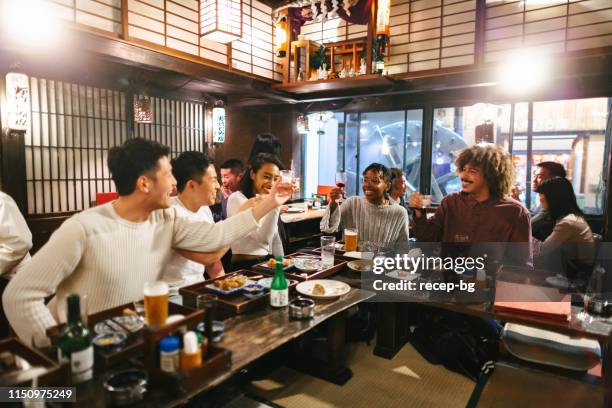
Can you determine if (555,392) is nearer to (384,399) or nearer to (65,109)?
(384,399)

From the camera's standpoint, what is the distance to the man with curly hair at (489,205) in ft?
10.0

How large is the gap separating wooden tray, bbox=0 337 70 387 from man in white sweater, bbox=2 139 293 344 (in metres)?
0.17

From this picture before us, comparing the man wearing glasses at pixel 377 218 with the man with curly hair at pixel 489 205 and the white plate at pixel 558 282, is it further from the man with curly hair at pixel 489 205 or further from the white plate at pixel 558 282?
the white plate at pixel 558 282

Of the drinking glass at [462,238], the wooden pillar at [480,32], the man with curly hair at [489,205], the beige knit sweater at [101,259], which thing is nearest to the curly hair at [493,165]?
the man with curly hair at [489,205]

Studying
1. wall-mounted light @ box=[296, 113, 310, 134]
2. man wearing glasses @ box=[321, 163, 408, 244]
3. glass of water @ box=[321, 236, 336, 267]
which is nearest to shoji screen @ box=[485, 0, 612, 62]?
man wearing glasses @ box=[321, 163, 408, 244]

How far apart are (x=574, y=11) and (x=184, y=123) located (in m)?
5.83

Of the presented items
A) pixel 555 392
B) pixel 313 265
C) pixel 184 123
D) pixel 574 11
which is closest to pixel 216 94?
pixel 184 123

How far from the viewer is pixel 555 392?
2508mm

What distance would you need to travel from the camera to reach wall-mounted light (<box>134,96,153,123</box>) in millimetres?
5414

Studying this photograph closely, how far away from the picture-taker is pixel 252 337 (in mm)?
1952

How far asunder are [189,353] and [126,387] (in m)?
0.23

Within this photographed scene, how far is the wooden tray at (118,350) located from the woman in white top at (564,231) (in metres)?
3.70

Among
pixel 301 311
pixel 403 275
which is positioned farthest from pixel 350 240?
pixel 301 311

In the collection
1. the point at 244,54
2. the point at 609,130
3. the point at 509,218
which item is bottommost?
the point at 509,218
